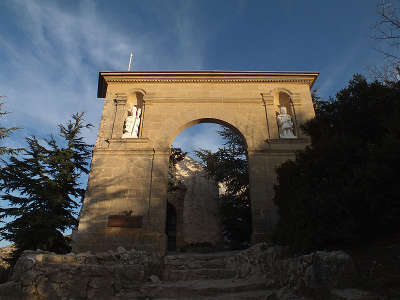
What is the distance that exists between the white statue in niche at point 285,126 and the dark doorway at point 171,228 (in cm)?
781

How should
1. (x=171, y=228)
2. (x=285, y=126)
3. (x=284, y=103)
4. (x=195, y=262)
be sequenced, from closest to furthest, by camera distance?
(x=195, y=262) → (x=285, y=126) → (x=284, y=103) → (x=171, y=228)

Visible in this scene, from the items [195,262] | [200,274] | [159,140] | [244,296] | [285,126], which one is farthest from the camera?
[285,126]

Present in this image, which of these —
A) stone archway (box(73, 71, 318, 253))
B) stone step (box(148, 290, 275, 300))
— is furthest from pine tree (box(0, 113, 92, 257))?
stone step (box(148, 290, 275, 300))

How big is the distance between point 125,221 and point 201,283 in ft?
13.2

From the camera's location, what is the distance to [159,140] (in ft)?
31.7

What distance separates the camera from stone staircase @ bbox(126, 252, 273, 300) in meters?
4.52

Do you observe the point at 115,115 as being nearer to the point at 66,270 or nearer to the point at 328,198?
the point at 66,270

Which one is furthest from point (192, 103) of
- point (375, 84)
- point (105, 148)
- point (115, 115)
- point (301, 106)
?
point (375, 84)

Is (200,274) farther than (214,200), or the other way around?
(214,200)

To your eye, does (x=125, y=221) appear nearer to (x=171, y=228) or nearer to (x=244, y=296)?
(x=244, y=296)

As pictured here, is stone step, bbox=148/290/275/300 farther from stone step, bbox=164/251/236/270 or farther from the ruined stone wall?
the ruined stone wall

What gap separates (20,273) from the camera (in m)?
4.39

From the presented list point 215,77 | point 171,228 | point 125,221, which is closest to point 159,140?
point 125,221

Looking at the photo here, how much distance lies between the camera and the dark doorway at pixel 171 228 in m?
13.3
